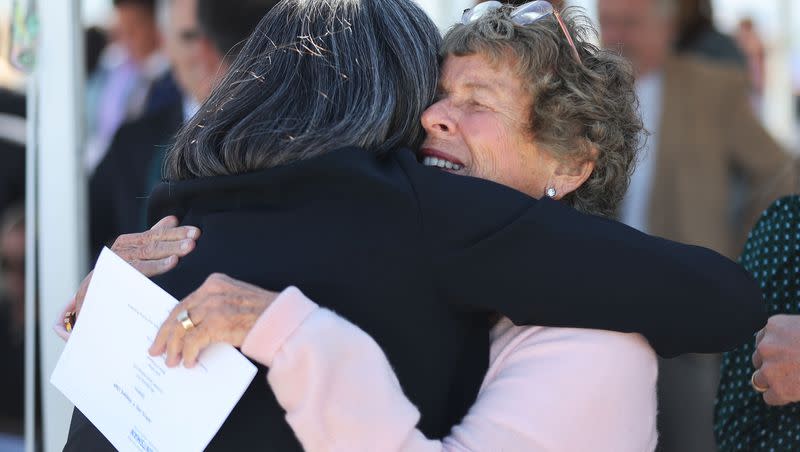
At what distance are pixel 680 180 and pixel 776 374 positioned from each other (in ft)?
5.81

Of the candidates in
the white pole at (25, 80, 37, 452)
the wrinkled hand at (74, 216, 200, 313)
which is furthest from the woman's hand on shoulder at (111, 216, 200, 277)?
the white pole at (25, 80, 37, 452)

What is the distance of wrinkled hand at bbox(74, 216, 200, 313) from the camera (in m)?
1.64

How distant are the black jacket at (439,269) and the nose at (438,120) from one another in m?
0.24

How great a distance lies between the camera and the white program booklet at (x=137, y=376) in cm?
145

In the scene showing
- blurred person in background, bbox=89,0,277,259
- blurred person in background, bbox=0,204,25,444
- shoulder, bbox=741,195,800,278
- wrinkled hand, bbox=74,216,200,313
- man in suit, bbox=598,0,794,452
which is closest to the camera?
wrinkled hand, bbox=74,216,200,313

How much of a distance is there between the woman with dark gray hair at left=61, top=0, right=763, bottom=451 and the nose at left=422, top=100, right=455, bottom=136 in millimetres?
91

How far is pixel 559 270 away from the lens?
4.83 ft

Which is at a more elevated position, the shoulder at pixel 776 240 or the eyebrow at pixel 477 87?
the eyebrow at pixel 477 87

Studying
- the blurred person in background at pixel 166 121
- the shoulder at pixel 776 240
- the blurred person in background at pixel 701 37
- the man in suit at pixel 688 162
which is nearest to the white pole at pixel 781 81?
the blurred person in background at pixel 701 37

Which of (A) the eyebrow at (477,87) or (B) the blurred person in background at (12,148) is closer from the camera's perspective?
(A) the eyebrow at (477,87)

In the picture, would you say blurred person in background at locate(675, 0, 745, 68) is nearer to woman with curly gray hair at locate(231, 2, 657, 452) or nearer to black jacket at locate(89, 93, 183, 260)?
black jacket at locate(89, 93, 183, 260)

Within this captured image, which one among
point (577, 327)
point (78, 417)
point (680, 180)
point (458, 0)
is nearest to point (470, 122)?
point (577, 327)

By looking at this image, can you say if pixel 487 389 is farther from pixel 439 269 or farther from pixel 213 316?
pixel 213 316

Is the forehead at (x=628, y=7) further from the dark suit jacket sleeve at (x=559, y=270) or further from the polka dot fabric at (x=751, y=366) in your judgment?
the dark suit jacket sleeve at (x=559, y=270)
